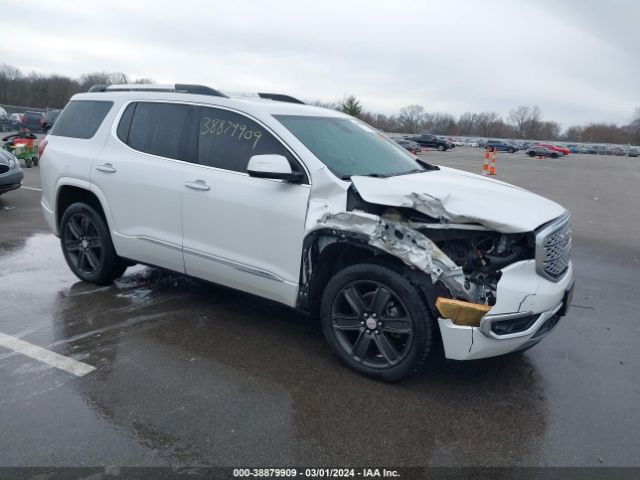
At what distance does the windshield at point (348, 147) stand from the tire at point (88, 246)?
7.37 ft

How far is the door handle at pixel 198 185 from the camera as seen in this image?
4277mm

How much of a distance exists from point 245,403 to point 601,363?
2.75m

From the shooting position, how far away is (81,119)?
5.43m

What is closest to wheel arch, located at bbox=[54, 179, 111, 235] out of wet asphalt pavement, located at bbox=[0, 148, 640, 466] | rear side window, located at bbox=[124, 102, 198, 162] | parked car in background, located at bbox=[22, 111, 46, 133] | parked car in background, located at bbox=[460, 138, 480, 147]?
rear side window, located at bbox=[124, 102, 198, 162]

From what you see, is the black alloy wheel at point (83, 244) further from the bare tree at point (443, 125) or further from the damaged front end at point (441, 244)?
the bare tree at point (443, 125)

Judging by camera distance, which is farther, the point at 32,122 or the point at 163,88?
the point at 32,122

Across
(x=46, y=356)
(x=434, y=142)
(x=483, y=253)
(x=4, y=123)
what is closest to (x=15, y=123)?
(x=4, y=123)

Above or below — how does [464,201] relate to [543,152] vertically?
above

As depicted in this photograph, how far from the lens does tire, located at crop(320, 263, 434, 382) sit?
3.42 metres

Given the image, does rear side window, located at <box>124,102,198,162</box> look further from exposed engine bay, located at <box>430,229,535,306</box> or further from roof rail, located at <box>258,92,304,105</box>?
exposed engine bay, located at <box>430,229,535,306</box>

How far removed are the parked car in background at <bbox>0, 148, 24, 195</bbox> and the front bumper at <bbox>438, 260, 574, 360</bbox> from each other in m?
9.08

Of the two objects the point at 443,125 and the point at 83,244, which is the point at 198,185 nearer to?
the point at 83,244

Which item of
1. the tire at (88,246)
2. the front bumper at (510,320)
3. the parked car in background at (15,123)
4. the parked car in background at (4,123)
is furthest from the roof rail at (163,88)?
the parked car in background at (15,123)

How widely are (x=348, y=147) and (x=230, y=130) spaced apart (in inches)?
38.2
